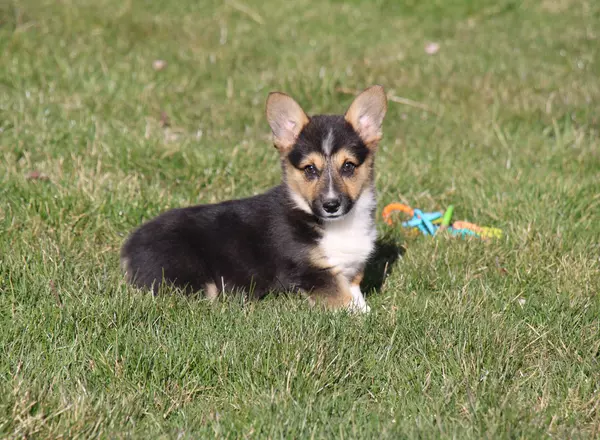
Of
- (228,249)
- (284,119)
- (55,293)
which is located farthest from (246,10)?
(55,293)

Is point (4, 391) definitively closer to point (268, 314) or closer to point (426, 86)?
Result: point (268, 314)

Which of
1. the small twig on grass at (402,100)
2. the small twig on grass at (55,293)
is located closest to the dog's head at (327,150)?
the small twig on grass at (55,293)

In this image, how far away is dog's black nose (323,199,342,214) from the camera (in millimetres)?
4602

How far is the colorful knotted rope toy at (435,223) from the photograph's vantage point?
18.8ft

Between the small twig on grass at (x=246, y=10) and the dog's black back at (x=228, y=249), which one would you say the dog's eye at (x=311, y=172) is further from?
the small twig on grass at (x=246, y=10)

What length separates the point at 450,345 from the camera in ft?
13.0

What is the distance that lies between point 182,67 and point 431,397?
6193 millimetres

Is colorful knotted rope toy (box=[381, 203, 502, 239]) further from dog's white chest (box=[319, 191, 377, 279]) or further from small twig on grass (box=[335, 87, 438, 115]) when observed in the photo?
small twig on grass (box=[335, 87, 438, 115])

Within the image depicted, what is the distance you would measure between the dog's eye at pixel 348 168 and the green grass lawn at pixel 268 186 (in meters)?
0.81

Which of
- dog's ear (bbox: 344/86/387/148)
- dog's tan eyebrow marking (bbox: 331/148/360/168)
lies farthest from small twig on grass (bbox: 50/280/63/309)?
dog's ear (bbox: 344/86/387/148)

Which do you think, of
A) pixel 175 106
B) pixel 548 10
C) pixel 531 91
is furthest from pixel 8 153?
pixel 548 10

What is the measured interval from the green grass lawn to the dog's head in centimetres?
67

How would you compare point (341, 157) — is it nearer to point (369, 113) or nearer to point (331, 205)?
point (331, 205)

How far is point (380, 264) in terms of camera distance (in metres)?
5.50
